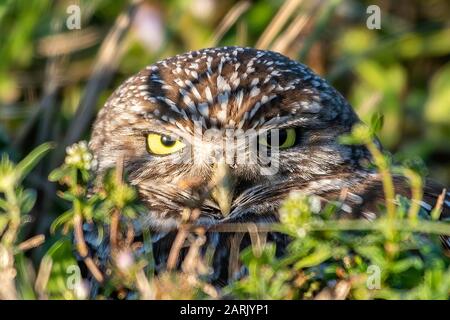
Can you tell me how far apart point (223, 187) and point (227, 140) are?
0.71 feet

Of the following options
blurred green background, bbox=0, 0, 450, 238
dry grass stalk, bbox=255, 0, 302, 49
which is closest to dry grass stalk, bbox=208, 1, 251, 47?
blurred green background, bbox=0, 0, 450, 238

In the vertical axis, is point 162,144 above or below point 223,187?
above

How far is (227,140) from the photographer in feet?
13.1

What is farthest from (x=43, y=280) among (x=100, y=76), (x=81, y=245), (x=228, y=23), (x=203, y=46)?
(x=203, y=46)

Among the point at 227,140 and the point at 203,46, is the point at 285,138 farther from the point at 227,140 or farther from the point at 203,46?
the point at 203,46

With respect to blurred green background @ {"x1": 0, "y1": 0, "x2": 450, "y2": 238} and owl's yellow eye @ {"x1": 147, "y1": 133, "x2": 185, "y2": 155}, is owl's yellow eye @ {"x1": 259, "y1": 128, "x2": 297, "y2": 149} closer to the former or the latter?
owl's yellow eye @ {"x1": 147, "y1": 133, "x2": 185, "y2": 155}

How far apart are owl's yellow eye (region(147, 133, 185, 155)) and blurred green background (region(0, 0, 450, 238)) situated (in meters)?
1.52

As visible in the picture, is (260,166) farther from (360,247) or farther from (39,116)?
(39,116)

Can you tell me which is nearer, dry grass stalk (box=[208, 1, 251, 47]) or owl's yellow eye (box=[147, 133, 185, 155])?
owl's yellow eye (box=[147, 133, 185, 155])

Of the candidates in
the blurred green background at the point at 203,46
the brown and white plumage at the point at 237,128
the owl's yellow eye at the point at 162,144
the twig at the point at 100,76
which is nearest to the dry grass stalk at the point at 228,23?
the blurred green background at the point at 203,46

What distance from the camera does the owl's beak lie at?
12.7 ft

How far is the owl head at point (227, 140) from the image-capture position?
3.97 meters

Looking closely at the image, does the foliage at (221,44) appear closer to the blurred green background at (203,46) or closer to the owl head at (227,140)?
the blurred green background at (203,46)
